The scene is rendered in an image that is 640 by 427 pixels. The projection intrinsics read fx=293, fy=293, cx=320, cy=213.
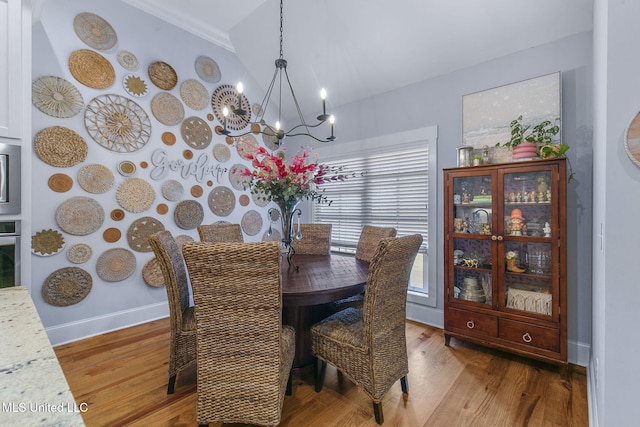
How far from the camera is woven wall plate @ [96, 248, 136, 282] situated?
9.34ft

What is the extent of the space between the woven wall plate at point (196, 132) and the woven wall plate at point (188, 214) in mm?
679

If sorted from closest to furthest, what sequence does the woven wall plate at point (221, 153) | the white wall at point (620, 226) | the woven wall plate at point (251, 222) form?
the white wall at point (620, 226), the woven wall plate at point (221, 153), the woven wall plate at point (251, 222)

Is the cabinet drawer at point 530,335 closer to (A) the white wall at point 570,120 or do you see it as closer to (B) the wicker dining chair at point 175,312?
(A) the white wall at point 570,120

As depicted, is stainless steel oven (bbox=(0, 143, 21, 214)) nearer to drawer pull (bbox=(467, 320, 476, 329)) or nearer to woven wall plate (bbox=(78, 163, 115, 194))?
woven wall plate (bbox=(78, 163, 115, 194))

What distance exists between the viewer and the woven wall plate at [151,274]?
10.2 ft

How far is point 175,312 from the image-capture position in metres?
1.89

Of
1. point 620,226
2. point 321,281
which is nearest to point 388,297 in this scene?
point 321,281

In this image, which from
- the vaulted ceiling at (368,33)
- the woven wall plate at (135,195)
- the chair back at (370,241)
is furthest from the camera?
the woven wall plate at (135,195)

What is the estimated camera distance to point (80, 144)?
2711 mm

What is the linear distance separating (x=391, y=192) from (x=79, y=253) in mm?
3243

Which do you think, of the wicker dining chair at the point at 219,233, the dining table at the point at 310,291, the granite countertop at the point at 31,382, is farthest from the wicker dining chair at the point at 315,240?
the granite countertop at the point at 31,382

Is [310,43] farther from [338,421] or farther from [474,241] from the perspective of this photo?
Result: [338,421]

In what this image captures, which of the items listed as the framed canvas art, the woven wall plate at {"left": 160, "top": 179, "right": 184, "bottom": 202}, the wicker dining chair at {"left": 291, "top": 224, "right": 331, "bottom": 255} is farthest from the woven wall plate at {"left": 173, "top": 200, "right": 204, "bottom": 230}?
the framed canvas art

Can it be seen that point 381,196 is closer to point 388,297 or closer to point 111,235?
point 388,297
